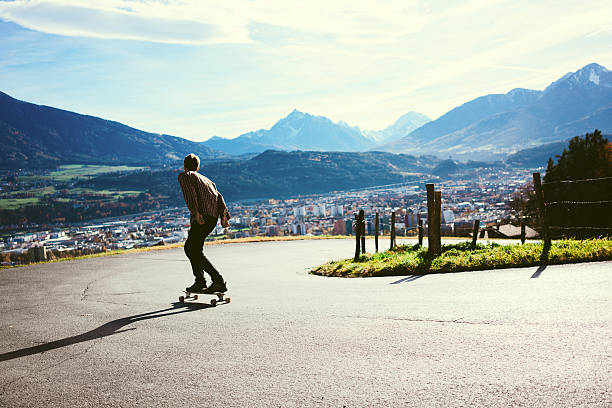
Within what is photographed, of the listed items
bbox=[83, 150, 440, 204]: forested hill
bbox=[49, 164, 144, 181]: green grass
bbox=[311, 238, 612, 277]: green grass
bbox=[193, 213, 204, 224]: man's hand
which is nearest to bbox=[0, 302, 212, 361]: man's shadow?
bbox=[193, 213, 204, 224]: man's hand

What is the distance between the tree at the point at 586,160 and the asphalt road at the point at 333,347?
27.2 m

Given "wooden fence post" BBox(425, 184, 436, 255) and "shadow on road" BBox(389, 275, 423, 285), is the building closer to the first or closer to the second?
"wooden fence post" BBox(425, 184, 436, 255)

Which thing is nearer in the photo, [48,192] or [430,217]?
[430,217]

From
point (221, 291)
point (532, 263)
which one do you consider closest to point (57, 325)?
point (221, 291)

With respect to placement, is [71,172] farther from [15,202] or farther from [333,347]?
→ [333,347]

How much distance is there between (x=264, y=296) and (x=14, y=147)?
224 metres

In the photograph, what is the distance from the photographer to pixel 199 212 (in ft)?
22.6

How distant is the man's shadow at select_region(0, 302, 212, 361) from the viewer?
186 inches

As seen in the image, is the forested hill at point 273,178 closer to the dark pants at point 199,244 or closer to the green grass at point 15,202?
the green grass at point 15,202

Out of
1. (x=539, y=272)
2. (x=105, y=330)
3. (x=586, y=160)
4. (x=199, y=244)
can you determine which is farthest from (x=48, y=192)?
(x=539, y=272)

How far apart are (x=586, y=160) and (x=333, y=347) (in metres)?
33.0

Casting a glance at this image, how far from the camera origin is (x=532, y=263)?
28.2 ft

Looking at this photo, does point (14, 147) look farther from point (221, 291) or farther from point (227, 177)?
point (221, 291)

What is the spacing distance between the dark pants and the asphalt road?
60cm
